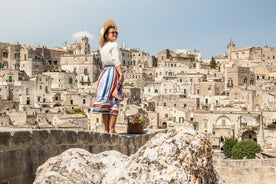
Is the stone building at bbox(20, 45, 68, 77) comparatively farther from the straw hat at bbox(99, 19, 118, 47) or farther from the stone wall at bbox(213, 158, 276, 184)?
the straw hat at bbox(99, 19, 118, 47)

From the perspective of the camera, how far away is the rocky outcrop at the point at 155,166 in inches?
168

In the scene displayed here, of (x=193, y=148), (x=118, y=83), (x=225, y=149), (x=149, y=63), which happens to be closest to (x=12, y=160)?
(x=193, y=148)

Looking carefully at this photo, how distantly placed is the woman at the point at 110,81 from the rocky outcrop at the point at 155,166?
3.65 m

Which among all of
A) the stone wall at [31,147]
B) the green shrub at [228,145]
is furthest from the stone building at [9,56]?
the stone wall at [31,147]

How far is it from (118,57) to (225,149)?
3555 cm

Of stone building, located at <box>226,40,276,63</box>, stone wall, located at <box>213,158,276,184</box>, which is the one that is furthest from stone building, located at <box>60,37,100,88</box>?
stone wall, located at <box>213,158,276,184</box>

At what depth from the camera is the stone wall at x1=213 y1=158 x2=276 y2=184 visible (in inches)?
448

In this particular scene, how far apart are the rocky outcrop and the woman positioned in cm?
365

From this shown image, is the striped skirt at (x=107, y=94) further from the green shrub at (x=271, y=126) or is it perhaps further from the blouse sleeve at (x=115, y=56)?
the green shrub at (x=271, y=126)

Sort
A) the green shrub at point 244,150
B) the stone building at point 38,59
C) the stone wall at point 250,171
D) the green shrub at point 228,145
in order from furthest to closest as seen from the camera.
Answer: the stone building at point 38,59 → the green shrub at point 228,145 → the green shrub at point 244,150 → the stone wall at point 250,171

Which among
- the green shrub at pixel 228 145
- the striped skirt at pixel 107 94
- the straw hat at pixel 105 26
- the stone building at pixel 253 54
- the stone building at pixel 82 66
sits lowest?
the green shrub at pixel 228 145

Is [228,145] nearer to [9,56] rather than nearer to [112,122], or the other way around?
[112,122]

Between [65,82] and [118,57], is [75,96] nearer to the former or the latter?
[65,82]

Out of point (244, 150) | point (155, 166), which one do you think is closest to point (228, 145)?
point (244, 150)
